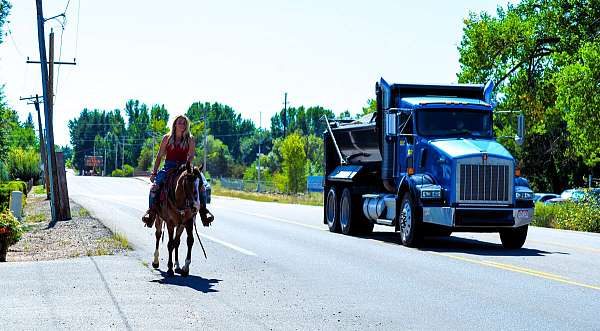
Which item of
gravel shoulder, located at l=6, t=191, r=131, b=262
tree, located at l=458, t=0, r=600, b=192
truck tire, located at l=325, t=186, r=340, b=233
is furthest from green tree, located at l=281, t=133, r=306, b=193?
truck tire, located at l=325, t=186, r=340, b=233

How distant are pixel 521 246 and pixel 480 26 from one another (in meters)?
29.5

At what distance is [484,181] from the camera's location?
18.9 metres

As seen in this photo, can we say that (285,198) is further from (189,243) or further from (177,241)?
(189,243)

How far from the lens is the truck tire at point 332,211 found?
81.7 ft

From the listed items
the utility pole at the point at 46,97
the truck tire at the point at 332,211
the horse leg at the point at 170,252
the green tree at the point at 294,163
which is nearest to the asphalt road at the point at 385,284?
the horse leg at the point at 170,252

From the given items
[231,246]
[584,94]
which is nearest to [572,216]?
[584,94]

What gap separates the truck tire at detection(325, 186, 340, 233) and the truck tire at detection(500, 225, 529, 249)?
5.99 metres

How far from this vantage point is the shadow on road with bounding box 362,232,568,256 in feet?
60.4

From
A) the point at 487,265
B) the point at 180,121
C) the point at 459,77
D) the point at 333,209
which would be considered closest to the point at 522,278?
the point at 487,265

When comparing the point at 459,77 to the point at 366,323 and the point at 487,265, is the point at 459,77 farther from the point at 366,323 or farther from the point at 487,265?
the point at 366,323

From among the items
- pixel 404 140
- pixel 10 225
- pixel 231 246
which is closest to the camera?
pixel 10 225

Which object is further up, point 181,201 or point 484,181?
point 484,181

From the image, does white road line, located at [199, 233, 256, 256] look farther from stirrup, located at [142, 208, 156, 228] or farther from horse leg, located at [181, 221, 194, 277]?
horse leg, located at [181, 221, 194, 277]

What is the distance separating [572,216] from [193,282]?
21.1 meters
